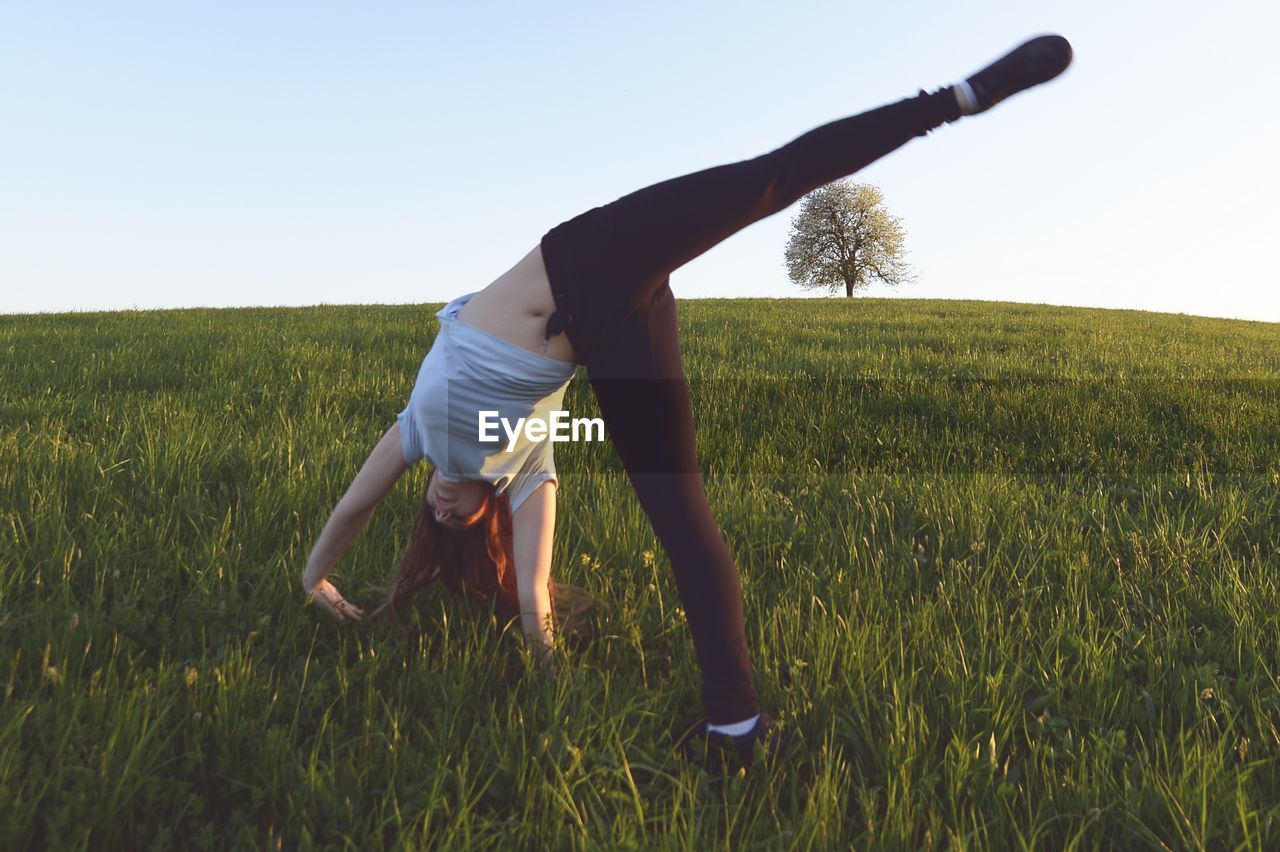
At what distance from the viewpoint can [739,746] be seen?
2.28 meters

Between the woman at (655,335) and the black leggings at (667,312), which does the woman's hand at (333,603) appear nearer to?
→ the woman at (655,335)

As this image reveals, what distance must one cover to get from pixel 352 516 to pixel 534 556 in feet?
2.35

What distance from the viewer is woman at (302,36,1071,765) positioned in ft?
7.06

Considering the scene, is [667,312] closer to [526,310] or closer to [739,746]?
[526,310]

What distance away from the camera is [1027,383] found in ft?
26.5

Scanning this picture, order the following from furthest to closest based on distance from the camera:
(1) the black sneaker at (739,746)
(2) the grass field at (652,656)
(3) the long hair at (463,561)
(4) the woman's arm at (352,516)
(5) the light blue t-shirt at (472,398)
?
(3) the long hair at (463,561) → (4) the woman's arm at (352,516) → (5) the light blue t-shirt at (472,398) → (1) the black sneaker at (739,746) → (2) the grass field at (652,656)

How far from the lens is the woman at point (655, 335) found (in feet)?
7.06

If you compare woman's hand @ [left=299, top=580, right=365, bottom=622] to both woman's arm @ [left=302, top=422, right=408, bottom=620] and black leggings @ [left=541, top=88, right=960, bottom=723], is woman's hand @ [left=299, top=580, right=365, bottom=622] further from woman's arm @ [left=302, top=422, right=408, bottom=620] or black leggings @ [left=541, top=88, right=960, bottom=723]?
black leggings @ [left=541, top=88, right=960, bottom=723]

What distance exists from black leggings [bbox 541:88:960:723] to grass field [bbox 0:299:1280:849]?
432 millimetres

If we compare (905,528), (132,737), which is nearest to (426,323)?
(905,528)

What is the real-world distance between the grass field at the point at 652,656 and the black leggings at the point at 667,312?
1.42ft

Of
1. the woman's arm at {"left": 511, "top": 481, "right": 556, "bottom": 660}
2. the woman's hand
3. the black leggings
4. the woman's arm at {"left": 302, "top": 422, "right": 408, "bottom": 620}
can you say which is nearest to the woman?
the black leggings

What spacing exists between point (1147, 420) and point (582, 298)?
21.2 feet

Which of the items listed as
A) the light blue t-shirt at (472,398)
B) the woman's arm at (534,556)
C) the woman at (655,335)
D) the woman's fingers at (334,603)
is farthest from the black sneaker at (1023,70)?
the woman's fingers at (334,603)
